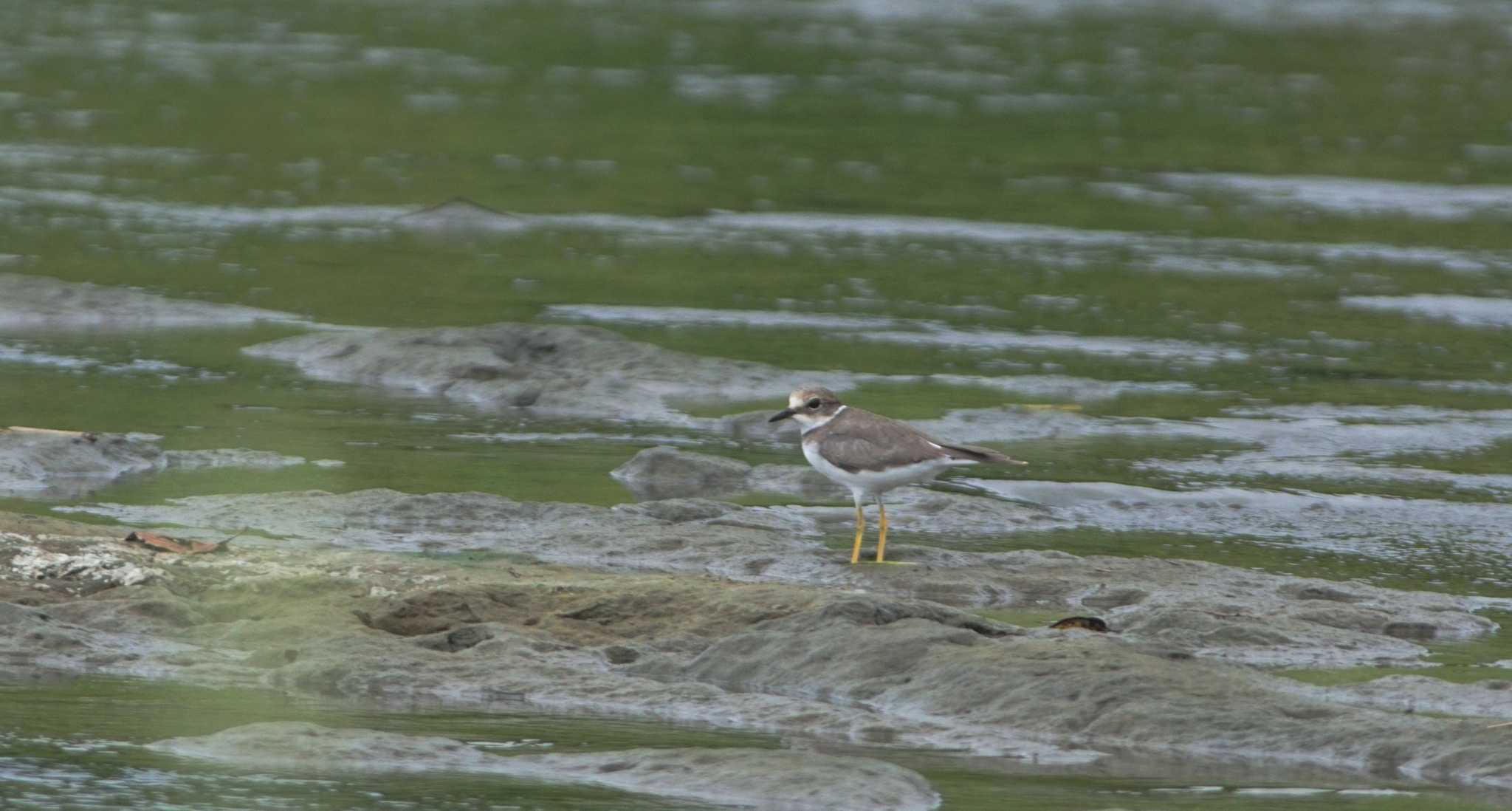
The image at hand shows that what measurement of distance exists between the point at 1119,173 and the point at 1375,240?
3581 millimetres

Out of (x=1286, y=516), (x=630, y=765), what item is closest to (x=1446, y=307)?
(x=1286, y=516)

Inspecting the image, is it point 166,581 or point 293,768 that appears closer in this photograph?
point 293,768

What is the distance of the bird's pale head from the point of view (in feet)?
30.8

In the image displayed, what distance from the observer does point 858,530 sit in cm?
906

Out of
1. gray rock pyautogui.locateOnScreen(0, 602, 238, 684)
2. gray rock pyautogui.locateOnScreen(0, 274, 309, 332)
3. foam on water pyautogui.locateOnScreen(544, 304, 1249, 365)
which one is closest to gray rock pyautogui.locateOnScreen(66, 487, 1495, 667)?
gray rock pyautogui.locateOnScreen(0, 602, 238, 684)

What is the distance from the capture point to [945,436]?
1140cm

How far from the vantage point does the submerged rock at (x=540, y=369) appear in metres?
12.1

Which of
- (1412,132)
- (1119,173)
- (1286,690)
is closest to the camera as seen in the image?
(1286,690)

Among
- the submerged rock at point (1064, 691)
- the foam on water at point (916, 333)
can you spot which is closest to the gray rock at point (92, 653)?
the submerged rock at point (1064, 691)

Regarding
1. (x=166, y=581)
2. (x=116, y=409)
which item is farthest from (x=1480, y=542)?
(x=116, y=409)

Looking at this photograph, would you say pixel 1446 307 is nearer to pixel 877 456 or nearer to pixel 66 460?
pixel 877 456

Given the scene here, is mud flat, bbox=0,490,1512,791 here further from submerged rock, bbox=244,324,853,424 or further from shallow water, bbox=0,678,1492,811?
submerged rock, bbox=244,324,853,424

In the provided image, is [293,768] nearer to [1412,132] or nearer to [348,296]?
[348,296]

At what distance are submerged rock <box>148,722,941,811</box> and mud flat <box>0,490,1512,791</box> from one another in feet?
0.45
